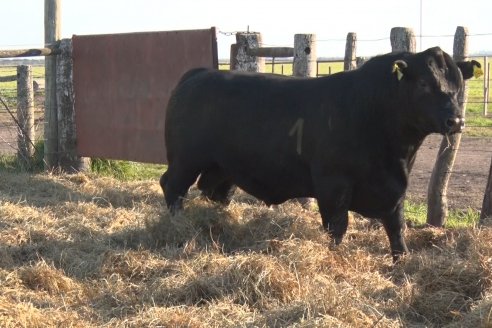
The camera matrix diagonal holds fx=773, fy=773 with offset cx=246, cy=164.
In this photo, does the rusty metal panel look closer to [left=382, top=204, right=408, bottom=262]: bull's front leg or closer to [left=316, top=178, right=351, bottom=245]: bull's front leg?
[left=316, top=178, right=351, bottom=245]: bull's front leg

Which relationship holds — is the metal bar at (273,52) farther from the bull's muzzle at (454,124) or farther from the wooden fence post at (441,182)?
the bull's muzzle at (454,124)

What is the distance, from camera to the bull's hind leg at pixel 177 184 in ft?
23.6

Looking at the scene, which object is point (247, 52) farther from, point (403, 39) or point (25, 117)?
point (25, 117)

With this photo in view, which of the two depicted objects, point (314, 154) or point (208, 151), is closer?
point (314, 154)

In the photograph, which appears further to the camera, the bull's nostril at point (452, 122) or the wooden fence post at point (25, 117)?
the wooden fence post at point (25, 117)

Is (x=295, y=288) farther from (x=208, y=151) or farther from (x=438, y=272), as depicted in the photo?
(x=208, y=151)

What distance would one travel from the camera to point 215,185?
7.49m

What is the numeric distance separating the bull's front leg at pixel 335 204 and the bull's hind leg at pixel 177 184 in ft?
4.73

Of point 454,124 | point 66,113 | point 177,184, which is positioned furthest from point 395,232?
point 66,113

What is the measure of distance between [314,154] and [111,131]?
4702 millimetres

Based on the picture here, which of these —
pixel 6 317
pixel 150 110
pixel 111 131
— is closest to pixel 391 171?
pixel 6 317

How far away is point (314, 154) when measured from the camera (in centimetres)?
638

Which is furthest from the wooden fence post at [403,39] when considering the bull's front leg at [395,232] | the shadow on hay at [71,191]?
the shadow on hay at [71,191]

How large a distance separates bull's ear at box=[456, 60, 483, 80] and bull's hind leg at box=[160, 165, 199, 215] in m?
2.54
